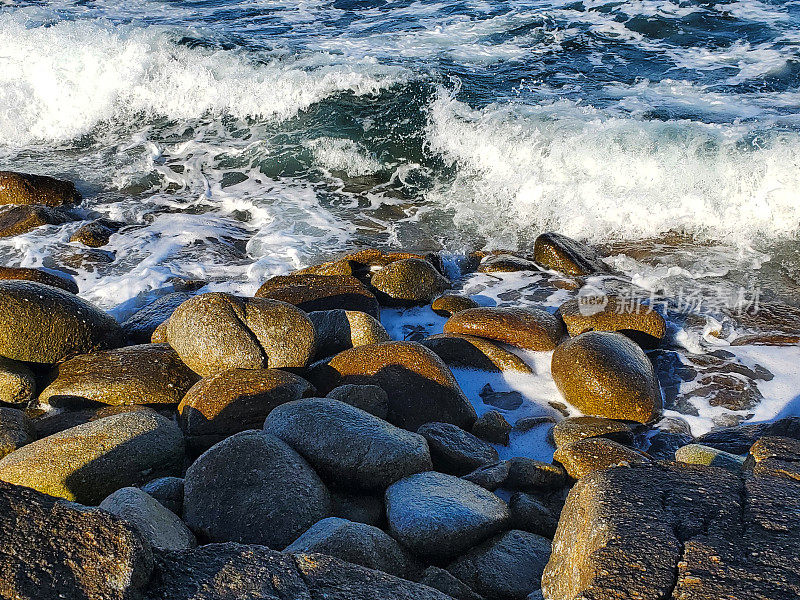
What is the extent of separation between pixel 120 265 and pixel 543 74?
694cm

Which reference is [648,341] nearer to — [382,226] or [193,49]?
[382,226]

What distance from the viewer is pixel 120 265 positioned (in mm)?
6758

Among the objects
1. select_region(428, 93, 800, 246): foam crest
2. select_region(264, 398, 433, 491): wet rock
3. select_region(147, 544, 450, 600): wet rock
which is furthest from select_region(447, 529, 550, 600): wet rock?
select_region(428, 93, 800, 246): foam crest

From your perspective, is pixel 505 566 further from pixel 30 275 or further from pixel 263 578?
pixel 30 275

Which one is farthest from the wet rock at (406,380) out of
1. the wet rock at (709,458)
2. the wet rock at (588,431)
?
the wet rock at (709,458)

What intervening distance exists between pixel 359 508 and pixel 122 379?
1959 mm

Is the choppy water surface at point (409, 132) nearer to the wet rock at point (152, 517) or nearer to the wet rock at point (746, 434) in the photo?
the wet rock at point (746, 434)

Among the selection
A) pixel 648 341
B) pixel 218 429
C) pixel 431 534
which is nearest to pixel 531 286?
pixel 648 341

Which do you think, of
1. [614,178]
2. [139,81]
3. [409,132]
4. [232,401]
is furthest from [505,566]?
[139,81]

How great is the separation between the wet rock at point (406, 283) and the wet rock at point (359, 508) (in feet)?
9.19

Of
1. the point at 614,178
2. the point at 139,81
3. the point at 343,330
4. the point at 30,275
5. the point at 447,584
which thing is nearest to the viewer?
the point at 447,584

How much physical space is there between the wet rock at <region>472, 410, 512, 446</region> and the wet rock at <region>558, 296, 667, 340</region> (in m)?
1.39

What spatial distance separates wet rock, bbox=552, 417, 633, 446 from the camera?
4031 mm

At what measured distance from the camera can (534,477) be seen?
3.56 m
